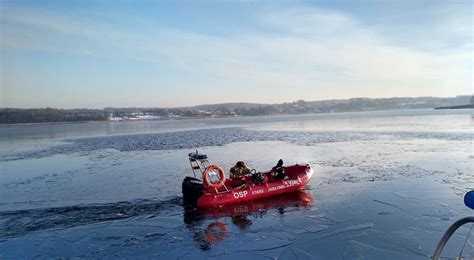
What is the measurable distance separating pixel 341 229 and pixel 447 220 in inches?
102

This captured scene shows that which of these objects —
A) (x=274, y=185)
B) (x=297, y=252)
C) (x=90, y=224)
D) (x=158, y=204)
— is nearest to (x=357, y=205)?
(x=274, y=185)

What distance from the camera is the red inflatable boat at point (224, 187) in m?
11.0

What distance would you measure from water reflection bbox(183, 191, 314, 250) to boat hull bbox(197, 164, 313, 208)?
152 millimetres

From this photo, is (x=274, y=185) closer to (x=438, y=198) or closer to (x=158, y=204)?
(x=158, y=204)

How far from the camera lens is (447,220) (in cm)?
861

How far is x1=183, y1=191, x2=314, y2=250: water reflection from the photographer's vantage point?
28.7 feet

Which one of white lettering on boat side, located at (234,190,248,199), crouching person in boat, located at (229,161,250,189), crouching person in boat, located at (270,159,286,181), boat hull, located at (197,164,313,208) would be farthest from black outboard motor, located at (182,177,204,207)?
crouching person in boat, located at (270,159,286,181)

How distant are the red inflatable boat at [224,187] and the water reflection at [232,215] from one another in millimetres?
191

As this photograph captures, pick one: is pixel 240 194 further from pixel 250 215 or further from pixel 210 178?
pixel 250 215

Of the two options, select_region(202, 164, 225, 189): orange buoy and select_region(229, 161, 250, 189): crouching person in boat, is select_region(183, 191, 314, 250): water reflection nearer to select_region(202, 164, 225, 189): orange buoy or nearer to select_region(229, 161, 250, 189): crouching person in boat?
select_region(202, 164, 225, 189): orange buoy

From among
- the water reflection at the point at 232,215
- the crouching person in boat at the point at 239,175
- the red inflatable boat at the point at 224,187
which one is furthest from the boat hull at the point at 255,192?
the crouching person in boat at the point at 239,175

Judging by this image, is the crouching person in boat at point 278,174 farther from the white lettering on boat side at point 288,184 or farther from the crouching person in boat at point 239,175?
the crouching person in boat at point 239,175

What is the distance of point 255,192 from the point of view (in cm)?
1167

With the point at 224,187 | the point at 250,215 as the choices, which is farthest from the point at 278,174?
the point at 250,215
